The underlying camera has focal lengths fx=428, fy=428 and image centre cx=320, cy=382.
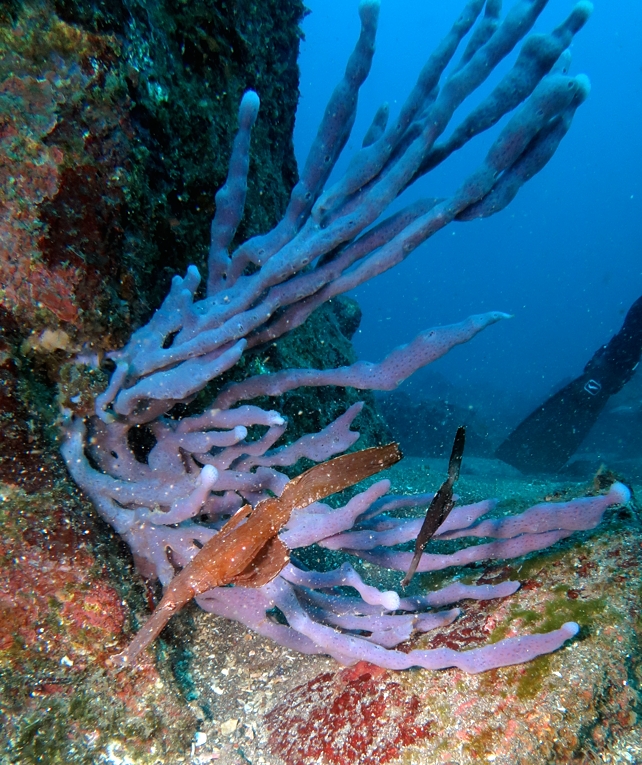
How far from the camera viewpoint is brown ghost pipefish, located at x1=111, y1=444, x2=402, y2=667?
1.11 metres

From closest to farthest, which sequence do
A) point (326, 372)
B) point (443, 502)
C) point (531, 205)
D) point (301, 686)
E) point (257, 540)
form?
point (257, 540), point (443, 502), point (301, 686), point (326, 372), point (531, 205)

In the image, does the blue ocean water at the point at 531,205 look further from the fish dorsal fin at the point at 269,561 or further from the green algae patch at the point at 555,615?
the fish dorsal fin at the point at 269,561

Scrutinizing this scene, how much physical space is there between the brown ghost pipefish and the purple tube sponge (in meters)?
0.24

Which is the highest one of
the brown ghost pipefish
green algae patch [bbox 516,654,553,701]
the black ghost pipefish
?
the brown ghost pipefish

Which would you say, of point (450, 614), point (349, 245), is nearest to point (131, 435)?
point (349, 245)

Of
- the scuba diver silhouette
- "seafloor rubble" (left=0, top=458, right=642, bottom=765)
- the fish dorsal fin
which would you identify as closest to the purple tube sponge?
"seafloor rubble" (left=0, top=458, right=642, bottom=765)

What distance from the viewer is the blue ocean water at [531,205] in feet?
292

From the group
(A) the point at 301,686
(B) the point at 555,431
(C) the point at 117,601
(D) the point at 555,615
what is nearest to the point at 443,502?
(D) the point at 555,615

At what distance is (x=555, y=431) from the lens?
27.7 ft

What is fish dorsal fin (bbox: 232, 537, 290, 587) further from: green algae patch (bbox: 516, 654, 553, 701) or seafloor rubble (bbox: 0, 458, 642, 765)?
green algae patch (bbox: 516, 654, 553, 701)

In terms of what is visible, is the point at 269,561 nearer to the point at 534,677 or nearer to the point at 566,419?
the point at 534,677

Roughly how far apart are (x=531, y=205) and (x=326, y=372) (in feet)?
423

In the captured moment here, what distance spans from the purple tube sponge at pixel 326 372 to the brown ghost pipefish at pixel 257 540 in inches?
9.5

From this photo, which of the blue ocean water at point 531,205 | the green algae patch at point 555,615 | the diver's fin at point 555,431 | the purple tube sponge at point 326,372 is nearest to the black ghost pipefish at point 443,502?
the purple tube sponge at point 326,372
